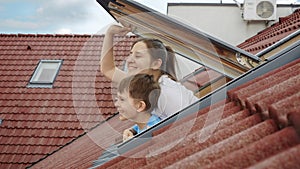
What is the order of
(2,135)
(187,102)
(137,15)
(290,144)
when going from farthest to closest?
(2,135) < (187,102) < (137,15) < (290,144)

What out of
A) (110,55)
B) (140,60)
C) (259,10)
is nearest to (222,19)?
(259,10)

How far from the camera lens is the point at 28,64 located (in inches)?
370

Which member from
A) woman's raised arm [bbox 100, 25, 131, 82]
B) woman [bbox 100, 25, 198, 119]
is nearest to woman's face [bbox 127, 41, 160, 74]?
woman [bbox 100, 25, 198, 119]

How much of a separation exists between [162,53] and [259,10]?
6.78m

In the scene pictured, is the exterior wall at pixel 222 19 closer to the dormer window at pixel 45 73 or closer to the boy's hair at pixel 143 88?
the dormer window at pixel 45 73

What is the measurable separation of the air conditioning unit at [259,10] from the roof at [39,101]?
7.84 ft

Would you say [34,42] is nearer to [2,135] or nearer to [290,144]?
[2,135]

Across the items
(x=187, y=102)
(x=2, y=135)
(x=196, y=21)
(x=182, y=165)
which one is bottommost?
(x=2, y=135)

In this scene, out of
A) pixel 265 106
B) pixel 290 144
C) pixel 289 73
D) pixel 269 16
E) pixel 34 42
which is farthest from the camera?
pixel 34 42

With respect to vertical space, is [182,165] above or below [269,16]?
above

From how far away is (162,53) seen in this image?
206 centimetres

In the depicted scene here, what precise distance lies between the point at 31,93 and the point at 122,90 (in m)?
→ 6.80

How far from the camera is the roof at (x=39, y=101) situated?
702 centimetres

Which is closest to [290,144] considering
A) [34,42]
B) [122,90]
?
[122,90]
